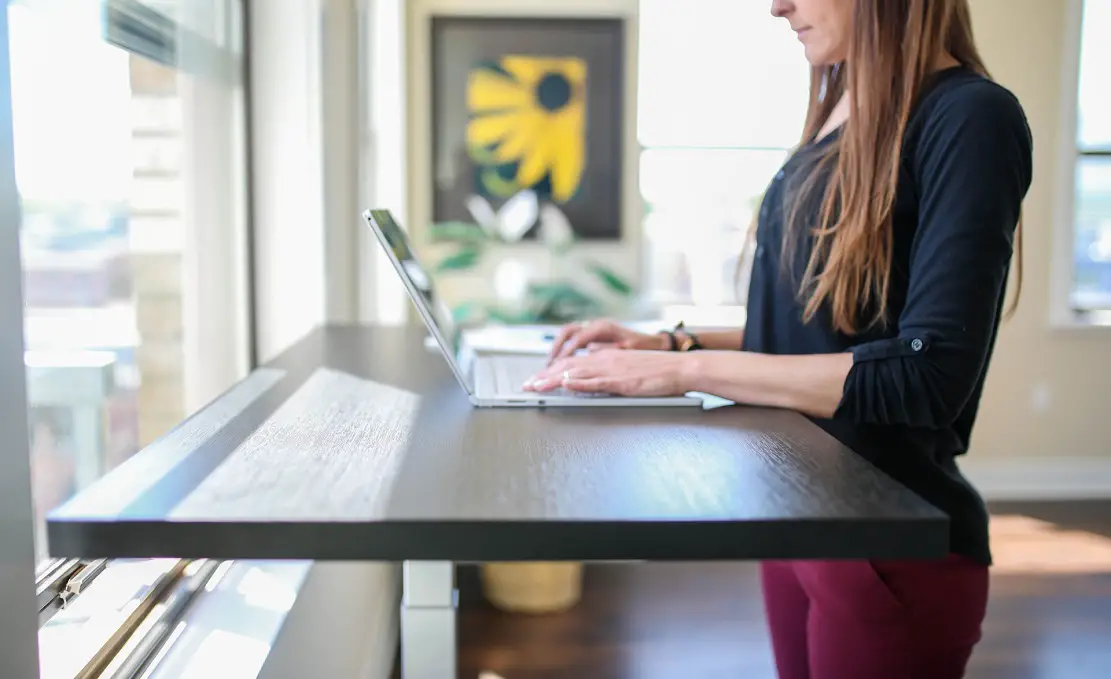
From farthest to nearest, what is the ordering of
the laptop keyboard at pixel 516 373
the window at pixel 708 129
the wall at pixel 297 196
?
the window at pixel 708 129 → the wall at pixel 297 196 → the laptop keyboard at pixel 516 373

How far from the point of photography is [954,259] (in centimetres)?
107

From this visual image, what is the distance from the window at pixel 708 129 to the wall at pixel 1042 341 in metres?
0.90

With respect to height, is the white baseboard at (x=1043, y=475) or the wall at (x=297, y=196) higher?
the wall at (x=297, y=196)

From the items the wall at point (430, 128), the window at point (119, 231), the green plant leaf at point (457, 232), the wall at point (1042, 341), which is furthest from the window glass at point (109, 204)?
the wall at point (1042, 341)

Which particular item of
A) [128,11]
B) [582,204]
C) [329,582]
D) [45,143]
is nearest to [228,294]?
[329,582]

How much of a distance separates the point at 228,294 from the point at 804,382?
1.34 metres

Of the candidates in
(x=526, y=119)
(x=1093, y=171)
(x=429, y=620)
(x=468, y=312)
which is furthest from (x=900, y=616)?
(x=1093, y=171)

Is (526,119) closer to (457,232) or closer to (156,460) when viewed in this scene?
(457,232)

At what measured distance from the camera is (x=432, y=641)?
110cm

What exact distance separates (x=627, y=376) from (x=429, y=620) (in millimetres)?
354

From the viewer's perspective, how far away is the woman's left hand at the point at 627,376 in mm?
1246

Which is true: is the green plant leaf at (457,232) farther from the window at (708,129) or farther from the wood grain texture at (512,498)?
the wood grain texture at (512,498)

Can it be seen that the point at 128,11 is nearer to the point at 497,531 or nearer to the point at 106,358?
the point at 106,358

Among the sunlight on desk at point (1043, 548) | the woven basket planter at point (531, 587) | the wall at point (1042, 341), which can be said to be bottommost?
the sunlight on desk at point (1043, 548)
